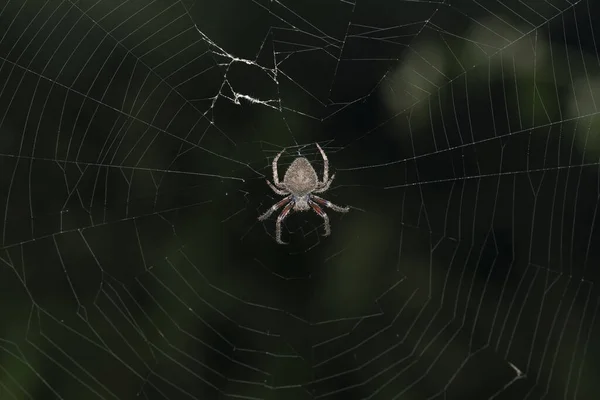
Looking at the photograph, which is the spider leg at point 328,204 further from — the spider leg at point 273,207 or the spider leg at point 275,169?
the spider leg at point 275,169

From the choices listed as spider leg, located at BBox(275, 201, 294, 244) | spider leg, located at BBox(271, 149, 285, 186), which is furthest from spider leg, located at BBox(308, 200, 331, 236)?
spider leg, located at BBox(271, 149, 285, 186)

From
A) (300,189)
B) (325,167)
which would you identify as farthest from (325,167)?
(300,189)

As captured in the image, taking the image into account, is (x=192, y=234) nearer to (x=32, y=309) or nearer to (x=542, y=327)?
(x=32, y=309)

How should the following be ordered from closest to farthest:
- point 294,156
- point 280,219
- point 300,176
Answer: point 300,176 < point 294,156 < point 280,219

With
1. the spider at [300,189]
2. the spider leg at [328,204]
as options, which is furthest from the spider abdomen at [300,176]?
the spider leg at [328,204]

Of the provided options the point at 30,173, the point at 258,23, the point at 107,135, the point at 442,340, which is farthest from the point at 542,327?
the point at 30,173

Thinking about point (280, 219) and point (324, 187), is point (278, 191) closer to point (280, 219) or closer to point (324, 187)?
point (280, 219)

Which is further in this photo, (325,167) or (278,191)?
(278,191)

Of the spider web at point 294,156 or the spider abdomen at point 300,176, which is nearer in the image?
the spider web at point 294,156
